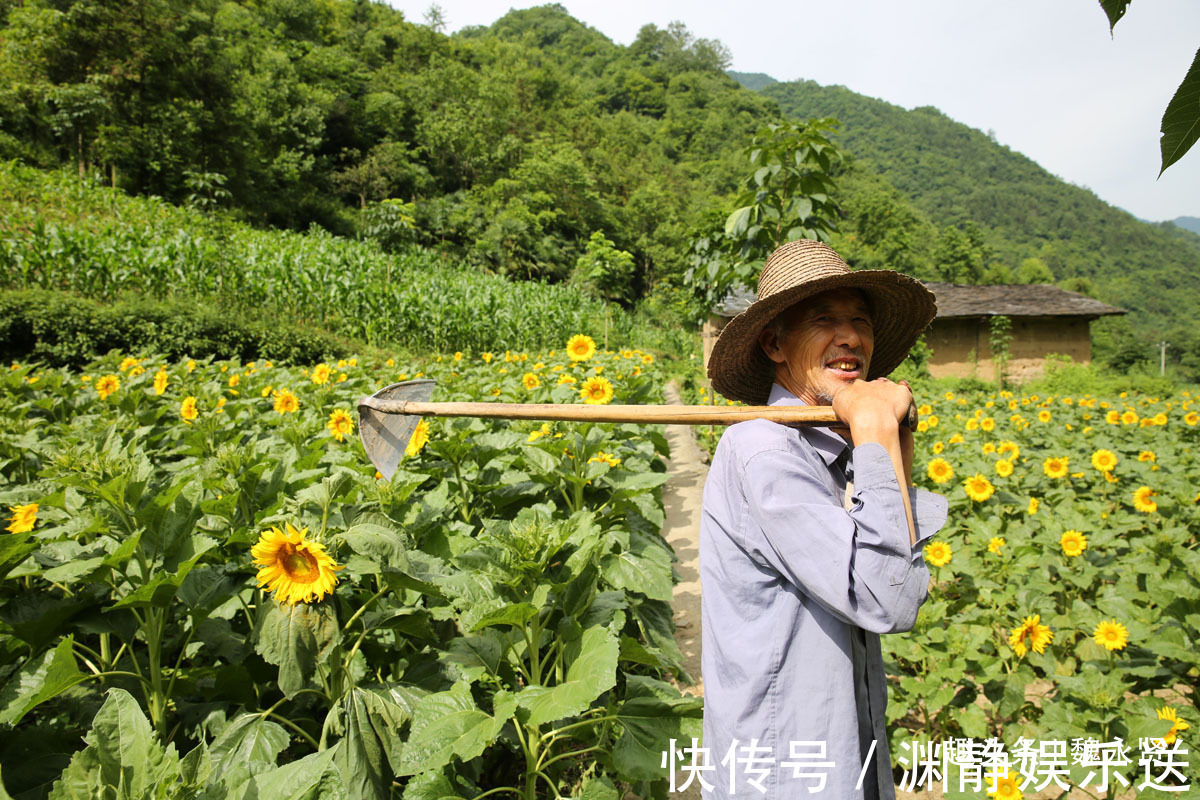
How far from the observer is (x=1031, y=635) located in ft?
8.50

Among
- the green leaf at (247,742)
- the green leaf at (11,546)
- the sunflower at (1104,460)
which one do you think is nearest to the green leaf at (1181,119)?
the green leaf at (247,742)

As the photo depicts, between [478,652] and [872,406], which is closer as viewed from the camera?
[872,406]

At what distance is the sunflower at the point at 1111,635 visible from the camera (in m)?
2.41

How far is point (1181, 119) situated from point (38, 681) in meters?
2.28

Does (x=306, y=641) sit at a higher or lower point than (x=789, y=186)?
lower

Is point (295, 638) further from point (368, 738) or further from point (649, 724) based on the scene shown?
point (649, 724)

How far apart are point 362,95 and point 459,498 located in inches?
1733

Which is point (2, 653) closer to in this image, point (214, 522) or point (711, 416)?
point (214, 522)

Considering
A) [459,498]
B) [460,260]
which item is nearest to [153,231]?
[459,498]

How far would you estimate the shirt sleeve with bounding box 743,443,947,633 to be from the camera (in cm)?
107

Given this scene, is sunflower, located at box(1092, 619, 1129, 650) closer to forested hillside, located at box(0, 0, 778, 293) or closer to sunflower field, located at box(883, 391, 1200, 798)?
sunflower field, located at box(883, 391, 1200, 798)

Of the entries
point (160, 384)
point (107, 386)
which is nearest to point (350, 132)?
point (107, 386)

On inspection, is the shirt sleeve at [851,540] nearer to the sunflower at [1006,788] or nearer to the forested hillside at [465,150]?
the sunflower at [1006,788]

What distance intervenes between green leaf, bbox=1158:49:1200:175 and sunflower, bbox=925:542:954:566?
3.06 meters
